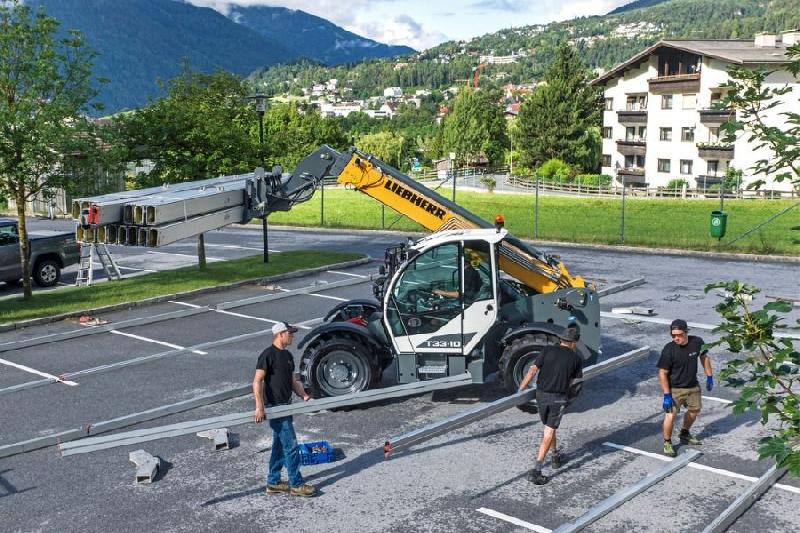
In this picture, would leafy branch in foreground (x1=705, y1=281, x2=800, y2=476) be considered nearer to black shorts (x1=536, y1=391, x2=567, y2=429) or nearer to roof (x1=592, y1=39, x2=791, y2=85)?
black shorts (x1=536, y1=391, x2=567, y2=429)

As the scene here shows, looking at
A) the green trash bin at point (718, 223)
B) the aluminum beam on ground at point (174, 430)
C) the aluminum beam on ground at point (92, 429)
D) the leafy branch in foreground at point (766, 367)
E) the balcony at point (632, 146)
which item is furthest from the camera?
the balcony at point (632, 146)

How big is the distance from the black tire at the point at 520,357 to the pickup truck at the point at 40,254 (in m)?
15.4

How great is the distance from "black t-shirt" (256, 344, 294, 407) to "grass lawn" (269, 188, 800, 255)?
17.8 m

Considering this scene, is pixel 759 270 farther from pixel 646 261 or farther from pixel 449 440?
pixel 449 440

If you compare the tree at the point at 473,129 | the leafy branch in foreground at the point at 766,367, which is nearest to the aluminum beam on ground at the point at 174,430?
the leafy branch in foreground at the point at 766,367

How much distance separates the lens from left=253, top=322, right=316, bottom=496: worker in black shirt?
880 cm

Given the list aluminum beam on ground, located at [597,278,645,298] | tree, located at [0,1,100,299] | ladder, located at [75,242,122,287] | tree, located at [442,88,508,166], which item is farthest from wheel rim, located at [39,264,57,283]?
tree, located at [442,88,508,166]

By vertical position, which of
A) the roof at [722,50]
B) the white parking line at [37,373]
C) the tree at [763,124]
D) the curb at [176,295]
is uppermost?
the roof at [722,50]

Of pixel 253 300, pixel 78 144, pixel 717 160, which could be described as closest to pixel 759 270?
pixel 253 300

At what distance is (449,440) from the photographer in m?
10.5

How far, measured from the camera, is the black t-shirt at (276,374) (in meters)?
8.85

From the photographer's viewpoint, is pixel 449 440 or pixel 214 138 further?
pixel 214 138

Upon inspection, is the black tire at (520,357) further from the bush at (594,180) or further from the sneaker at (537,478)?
the bush at (594,180)

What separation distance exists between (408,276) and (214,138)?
12921mm
